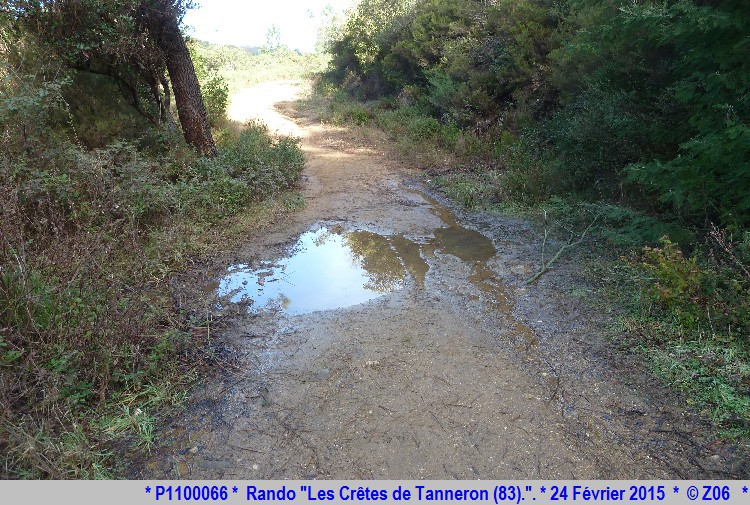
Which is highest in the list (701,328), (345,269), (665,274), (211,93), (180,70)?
(180,70)

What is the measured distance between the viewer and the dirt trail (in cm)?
295

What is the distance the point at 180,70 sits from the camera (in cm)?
921

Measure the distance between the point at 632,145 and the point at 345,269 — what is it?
4.33 meters

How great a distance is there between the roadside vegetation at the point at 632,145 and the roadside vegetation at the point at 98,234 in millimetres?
3764

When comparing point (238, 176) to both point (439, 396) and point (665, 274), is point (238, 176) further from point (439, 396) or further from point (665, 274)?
point (665, 274)

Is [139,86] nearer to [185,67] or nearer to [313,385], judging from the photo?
[185,67]

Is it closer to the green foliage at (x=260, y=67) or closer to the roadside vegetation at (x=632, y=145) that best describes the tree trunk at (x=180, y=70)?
the roadside vegetation at (x=632, y=145)

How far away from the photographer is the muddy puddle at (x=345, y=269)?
5266 millimetres

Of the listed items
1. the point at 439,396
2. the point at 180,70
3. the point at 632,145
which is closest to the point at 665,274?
the point at 439,396

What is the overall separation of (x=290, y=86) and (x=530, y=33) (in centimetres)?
2271

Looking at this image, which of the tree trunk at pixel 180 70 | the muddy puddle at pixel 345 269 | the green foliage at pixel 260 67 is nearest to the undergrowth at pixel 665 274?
the muddy puddle at pixel 345 269

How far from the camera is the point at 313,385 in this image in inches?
147

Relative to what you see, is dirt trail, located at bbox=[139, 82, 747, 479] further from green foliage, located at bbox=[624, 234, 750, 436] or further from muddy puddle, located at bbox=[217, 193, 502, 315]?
green foliage, located at bbox=[624, 234, 750, 436]

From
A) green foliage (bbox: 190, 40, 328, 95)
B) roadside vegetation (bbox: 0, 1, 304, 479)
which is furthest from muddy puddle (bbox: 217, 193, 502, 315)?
green foliage (bbox: 190, 40, 328, 95)
